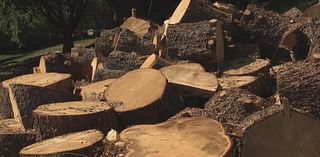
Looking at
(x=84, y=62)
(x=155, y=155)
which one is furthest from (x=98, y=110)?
(x=84, y=62)

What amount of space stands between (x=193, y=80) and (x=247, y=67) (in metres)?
0.93

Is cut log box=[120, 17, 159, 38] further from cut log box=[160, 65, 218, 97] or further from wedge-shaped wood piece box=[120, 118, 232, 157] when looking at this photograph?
wedge-shaped wood piece box=[120, 118, 232, 157]

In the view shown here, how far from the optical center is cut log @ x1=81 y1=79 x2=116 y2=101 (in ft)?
17.9

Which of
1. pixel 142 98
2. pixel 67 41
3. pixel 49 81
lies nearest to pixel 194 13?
pixel 49 81

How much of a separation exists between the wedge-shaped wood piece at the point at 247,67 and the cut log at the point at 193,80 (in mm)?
594

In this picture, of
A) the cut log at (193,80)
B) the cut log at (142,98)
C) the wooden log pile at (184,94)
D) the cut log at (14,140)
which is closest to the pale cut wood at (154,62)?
the wooden log pile at (184,94)

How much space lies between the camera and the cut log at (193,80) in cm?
519

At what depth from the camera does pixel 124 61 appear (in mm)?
6391

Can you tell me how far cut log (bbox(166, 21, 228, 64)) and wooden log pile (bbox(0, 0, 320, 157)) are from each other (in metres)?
0.01

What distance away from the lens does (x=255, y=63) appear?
612cm

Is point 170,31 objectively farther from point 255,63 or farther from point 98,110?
point 98,110

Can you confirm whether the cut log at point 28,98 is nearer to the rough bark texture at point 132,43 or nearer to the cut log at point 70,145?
the cut log at point 70,145

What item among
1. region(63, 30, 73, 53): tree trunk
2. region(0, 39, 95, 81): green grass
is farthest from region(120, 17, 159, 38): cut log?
region(63, 30, 73, 53): tree trunk

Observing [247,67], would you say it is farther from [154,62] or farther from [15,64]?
[15,64]
